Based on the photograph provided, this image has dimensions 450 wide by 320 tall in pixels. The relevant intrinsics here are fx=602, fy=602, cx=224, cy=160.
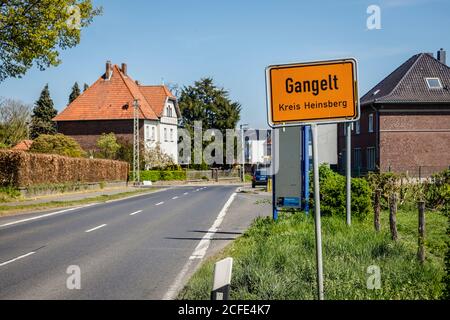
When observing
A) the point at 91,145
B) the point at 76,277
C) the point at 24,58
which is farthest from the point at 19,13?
the point at 91,145

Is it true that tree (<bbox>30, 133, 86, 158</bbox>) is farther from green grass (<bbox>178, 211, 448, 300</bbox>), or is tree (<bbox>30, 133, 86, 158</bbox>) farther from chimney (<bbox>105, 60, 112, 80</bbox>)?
green grass (<bbox>178, 211, 448, 300</bbox>)

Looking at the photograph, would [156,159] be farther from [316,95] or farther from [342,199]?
[316,95]

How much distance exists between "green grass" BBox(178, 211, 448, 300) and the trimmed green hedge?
53.0 meters

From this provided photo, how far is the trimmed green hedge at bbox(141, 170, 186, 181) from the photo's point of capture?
64062 millimetres

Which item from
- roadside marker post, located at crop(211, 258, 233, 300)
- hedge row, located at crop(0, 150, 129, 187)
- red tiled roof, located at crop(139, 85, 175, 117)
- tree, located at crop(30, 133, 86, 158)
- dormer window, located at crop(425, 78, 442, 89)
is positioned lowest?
roadside marker post, located at crop(211, 258, 233, 300)

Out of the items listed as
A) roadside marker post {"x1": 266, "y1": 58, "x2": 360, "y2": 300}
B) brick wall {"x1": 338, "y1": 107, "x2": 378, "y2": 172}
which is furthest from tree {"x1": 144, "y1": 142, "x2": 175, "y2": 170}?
roadside marker post {"x1": 266, "y1": 58, "x2": 360, "y2": 300}

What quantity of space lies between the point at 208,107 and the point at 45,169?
6557cm

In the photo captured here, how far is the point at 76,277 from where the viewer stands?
8.84 meters

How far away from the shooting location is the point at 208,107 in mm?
96688

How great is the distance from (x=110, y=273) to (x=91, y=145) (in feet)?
208

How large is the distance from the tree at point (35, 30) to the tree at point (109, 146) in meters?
40.5

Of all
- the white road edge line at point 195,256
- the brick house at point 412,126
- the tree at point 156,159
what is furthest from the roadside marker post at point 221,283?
the tree at point 156,159

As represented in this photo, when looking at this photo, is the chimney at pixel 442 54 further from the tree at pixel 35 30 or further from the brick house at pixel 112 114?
the tree at pixel 35 30
